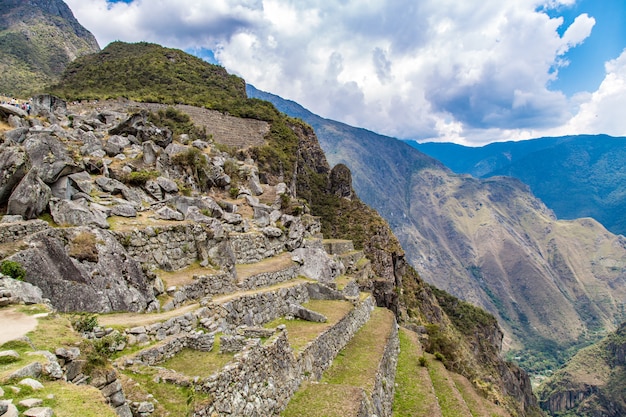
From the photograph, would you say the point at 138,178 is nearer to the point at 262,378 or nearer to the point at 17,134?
the point at 17,134

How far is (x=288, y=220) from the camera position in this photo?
85.4 ft

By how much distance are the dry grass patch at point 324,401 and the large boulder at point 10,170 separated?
1088 centimetres

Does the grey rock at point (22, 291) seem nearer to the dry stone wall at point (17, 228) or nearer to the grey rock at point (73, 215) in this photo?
the dry stone wall at point (17, 228)

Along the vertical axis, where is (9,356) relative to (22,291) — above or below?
below

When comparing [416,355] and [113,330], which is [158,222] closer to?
[113,330]

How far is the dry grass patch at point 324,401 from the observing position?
35.0ft

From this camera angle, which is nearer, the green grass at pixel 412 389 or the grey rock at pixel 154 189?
the green grass at pixel 412 389

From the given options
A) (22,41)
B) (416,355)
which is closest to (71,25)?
(22,41)

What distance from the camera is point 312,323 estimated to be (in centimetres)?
1631

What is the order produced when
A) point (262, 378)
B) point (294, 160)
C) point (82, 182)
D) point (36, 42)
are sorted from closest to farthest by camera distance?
1. point (262, 378)
2. point (82, 182)
3. point (294, 160)
4. point (36, 42)

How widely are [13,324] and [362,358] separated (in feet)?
41.2

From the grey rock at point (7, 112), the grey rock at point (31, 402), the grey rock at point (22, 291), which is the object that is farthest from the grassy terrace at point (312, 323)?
the grey rock at point (7, 112)

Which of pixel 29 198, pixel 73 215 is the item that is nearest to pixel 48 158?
pixel 29 198

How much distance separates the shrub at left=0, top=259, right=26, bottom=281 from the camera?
9.42 meters
